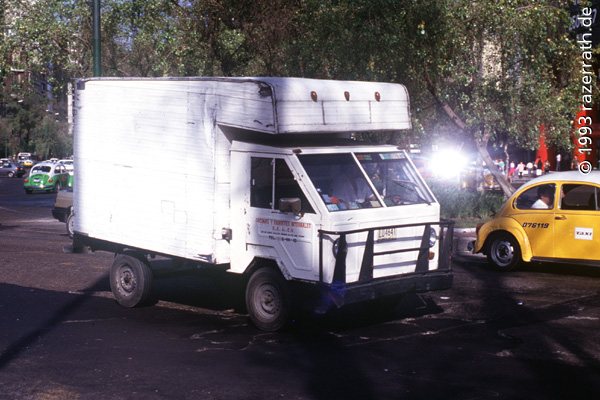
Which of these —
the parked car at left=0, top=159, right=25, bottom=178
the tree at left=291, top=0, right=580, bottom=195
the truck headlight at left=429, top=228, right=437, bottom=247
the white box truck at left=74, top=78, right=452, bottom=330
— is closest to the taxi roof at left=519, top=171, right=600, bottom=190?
the white box truck at left=74, top=78, right=452, bottom=330

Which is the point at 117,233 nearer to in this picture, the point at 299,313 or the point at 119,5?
the point at 299,313

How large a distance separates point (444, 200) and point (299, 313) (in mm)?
15517

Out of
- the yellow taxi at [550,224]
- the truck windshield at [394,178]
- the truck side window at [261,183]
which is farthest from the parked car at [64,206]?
the truck windshield at [394,178]

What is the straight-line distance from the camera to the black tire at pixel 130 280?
413 inches

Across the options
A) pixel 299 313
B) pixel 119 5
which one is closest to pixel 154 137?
pixel 299 313

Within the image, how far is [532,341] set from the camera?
8.44 m

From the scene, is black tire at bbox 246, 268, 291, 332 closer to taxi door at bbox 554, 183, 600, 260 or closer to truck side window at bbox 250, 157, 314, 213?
truck side window at bbox 250, 157, 314, 213

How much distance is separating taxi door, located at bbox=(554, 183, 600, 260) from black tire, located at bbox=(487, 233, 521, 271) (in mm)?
847

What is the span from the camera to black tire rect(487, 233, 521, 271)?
13.4 m

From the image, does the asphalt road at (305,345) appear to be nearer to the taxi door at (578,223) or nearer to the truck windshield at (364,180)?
the taxi door at (578,223)

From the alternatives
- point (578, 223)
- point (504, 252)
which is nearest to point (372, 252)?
point (578, 223)

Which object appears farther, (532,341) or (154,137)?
(154,137)

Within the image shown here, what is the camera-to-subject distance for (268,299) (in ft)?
29.6

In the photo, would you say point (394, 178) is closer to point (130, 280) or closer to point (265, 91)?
point (265, 91)
